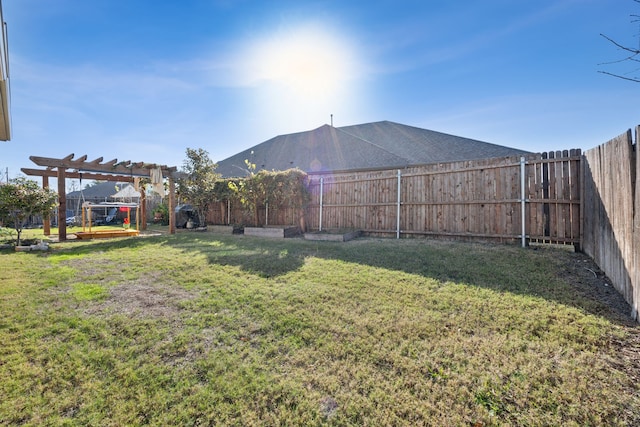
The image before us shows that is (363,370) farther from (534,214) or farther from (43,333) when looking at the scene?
(534,214)

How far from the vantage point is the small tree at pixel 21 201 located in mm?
6977

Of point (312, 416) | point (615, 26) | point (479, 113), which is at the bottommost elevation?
point (312, 416)

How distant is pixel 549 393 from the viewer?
1.73m

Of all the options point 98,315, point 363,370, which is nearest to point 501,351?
point 363,370

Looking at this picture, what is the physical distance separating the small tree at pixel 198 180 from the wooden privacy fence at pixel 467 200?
522cm

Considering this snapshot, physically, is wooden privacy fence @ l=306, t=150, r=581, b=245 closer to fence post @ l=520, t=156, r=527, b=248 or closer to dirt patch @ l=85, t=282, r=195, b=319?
fence post @ l=520, t=156, r=527, b=248

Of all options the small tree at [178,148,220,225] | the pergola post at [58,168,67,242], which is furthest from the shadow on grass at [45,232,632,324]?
the small tree at [178,148,220,225]

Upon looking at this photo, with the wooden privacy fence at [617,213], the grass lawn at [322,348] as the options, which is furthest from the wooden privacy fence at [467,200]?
the grass lawn at [322,348]

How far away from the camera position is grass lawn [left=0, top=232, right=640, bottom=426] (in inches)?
65.1

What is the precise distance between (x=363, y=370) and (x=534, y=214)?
5.96m

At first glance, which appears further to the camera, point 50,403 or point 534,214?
point 534,214

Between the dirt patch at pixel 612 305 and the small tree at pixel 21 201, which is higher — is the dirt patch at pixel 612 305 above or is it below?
below

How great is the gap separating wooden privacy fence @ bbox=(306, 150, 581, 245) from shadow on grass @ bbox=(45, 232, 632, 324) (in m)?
0.76

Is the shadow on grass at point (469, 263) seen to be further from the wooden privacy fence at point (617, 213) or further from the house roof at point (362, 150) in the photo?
the house roof at point (362, 150)
